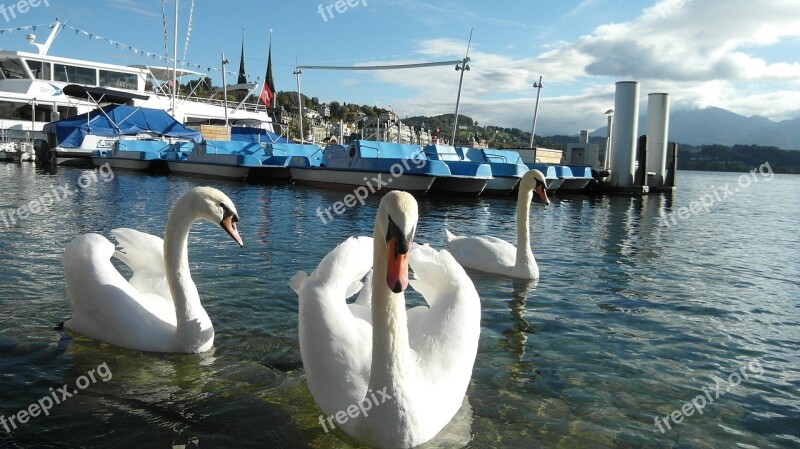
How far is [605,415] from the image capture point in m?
4.31

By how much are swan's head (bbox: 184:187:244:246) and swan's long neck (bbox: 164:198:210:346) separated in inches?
3.8

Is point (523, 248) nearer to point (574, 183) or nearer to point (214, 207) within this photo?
point (214, 207)

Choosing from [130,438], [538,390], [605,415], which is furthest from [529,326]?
[130,438]

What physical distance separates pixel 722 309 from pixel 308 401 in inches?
218

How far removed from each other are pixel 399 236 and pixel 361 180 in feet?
73.6

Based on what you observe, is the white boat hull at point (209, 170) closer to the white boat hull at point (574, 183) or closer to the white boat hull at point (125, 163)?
the white boat hull at point (125, 163)

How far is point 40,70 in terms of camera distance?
53000 millimetres

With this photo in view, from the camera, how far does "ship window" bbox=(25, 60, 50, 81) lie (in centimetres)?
5244

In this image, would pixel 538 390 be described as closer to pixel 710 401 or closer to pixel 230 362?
pixel 710 401

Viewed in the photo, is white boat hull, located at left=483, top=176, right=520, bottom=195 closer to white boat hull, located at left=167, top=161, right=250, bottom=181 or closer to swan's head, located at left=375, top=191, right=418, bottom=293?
white boat hull, located at left=167, top=161, right=250, bottom=181

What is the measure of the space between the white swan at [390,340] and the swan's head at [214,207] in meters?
0.74
